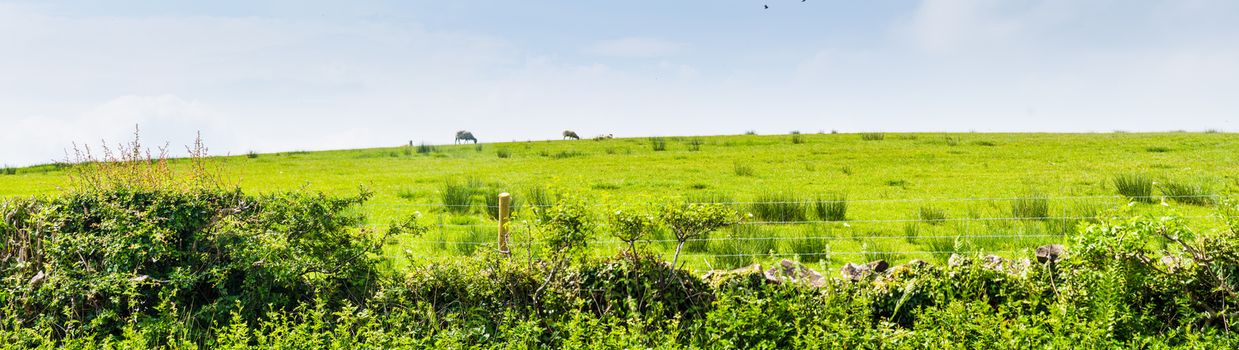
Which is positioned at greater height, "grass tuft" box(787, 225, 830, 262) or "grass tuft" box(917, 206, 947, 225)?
"grass tuft" box(917, 206, 947, 225)

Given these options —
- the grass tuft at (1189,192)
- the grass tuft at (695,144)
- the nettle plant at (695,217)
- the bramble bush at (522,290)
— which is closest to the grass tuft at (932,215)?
the grass tuft at (1189,192)

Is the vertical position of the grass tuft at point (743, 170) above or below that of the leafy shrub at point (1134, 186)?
above

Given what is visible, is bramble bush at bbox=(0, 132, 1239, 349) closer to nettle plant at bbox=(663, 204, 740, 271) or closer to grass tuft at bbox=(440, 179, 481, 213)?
nettle plant at bbox=(663, 204, 740, 271)

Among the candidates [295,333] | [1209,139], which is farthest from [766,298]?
[1209,139]

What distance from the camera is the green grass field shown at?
29.4 ft

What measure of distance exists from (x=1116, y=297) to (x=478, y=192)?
1097cm

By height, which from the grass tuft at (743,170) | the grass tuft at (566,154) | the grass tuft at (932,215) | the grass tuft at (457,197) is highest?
the grass tuft at (566,154)

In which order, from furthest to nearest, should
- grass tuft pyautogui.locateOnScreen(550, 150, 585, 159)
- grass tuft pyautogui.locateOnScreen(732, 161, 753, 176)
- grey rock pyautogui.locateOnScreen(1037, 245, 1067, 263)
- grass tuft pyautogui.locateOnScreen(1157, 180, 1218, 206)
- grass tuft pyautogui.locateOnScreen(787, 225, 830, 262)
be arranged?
grass tuft pyautogui.locateOnScreen(550, 150, 585, 159)
grass tuft pyautogui.locateOnScreen(732, 161, 753, 176)
grass tuft pyautogui.locateOnScreen(1157, 180, 1218, 206)
grass tuft pyautogui.locateOnScreen(787, 225, 830, 262)
grey rock pyautogui.locateOnScreen(1037, 245, 1067, 263)

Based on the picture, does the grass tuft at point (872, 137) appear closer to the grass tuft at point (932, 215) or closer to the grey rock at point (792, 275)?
the grass tuft at point (932, 215)

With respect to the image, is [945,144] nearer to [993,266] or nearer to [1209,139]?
[1209,139]

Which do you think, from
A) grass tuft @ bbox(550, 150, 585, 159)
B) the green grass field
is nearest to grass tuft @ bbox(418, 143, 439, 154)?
the green grass field

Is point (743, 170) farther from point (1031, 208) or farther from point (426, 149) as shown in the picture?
point (426, 149)

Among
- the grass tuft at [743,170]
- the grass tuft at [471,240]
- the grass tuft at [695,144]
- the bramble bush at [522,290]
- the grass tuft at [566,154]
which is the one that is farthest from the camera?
the grass tuft at [695,144]

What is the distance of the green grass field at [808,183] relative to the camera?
29.4ft
